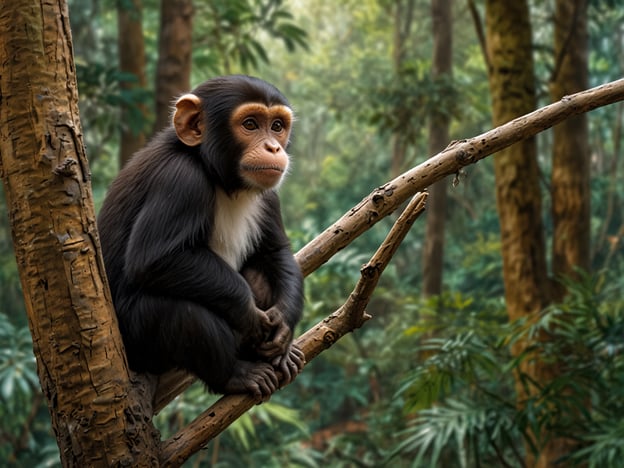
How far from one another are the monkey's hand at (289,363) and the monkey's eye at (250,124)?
0.76 metres

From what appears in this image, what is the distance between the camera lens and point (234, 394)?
98.2 inches

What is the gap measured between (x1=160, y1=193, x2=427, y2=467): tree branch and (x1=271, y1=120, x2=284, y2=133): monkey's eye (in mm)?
768

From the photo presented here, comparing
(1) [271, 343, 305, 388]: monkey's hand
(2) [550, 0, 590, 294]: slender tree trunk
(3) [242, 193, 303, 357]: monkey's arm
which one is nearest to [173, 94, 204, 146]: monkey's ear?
(3) [242, 193, 303, 357]: monkey's arm

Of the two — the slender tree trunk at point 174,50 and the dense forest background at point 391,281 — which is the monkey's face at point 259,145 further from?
the slender tree trunk at point 174,50

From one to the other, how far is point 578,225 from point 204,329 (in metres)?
3.94

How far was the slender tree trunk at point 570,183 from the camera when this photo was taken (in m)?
5.74

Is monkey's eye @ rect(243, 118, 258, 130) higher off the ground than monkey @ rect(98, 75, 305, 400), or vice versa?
monkey's eye @ rect(243, 118, 258, 130)

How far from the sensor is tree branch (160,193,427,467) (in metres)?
2.15

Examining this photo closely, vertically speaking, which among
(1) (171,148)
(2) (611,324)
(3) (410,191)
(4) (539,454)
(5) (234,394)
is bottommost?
(4) (539,454)

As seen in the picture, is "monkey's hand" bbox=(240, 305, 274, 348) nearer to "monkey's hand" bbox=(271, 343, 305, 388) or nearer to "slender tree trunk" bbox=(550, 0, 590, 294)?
"monkey's hand" bbox=(271, 343, 305, 388)

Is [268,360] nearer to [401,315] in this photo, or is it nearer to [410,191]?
[410,191]

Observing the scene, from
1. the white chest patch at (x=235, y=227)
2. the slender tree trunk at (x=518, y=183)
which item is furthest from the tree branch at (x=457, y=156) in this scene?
the slender tree trunk at (x=518, y=183)

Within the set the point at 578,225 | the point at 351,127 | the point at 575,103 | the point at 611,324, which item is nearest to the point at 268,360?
the point at 575,103

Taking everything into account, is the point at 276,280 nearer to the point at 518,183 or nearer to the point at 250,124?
the point at 250,124
